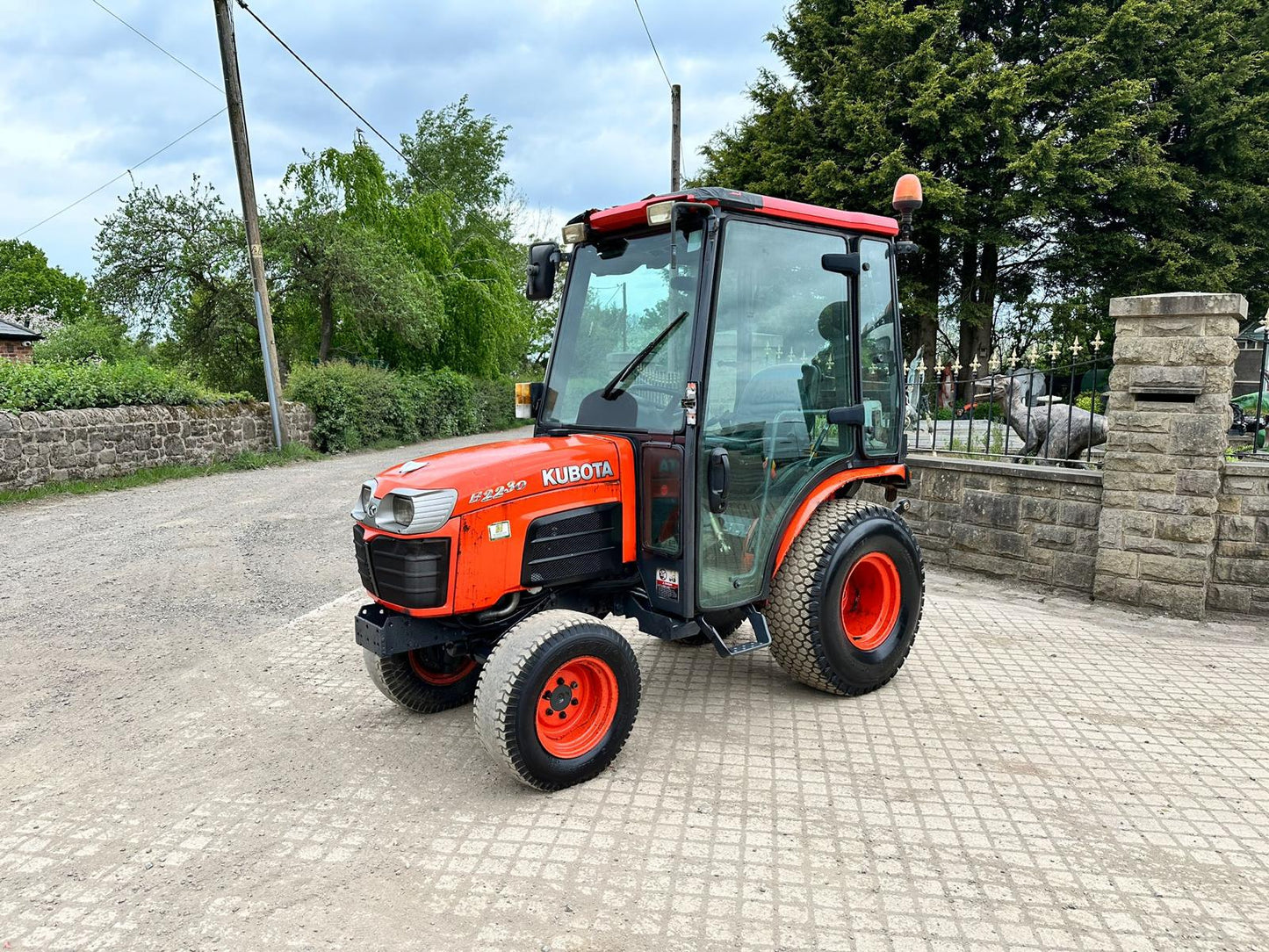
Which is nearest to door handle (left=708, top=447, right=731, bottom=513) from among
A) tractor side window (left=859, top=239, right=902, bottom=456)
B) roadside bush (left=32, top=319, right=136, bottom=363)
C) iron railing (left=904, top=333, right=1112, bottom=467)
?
tractor side window (left=859, top=239, right=902, bottom=456)

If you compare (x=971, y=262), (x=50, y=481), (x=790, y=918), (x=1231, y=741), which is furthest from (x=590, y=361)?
(x=971, y=262)

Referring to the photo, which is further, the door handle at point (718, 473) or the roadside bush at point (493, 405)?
the roadside bush at point (493, 405)

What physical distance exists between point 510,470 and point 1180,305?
4760 mm

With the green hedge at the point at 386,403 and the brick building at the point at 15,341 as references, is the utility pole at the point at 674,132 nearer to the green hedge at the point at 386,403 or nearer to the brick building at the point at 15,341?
the green hedge at the point at 386,403

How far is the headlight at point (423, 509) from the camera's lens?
3.14 metres

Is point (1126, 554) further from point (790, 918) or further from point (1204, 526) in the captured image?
point (790, 918)

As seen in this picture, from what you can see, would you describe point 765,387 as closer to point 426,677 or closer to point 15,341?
point 426,677

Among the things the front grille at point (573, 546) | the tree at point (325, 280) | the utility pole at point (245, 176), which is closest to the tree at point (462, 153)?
Answer: the tree at point (325, 280)

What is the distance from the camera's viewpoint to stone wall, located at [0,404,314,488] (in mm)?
10055

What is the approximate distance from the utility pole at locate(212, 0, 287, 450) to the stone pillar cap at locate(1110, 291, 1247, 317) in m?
12.4

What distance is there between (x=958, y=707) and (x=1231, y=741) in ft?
3.92

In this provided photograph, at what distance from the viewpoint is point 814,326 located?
4062mm

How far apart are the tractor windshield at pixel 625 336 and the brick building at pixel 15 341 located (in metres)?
26.2

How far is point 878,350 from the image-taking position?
14.5ft
